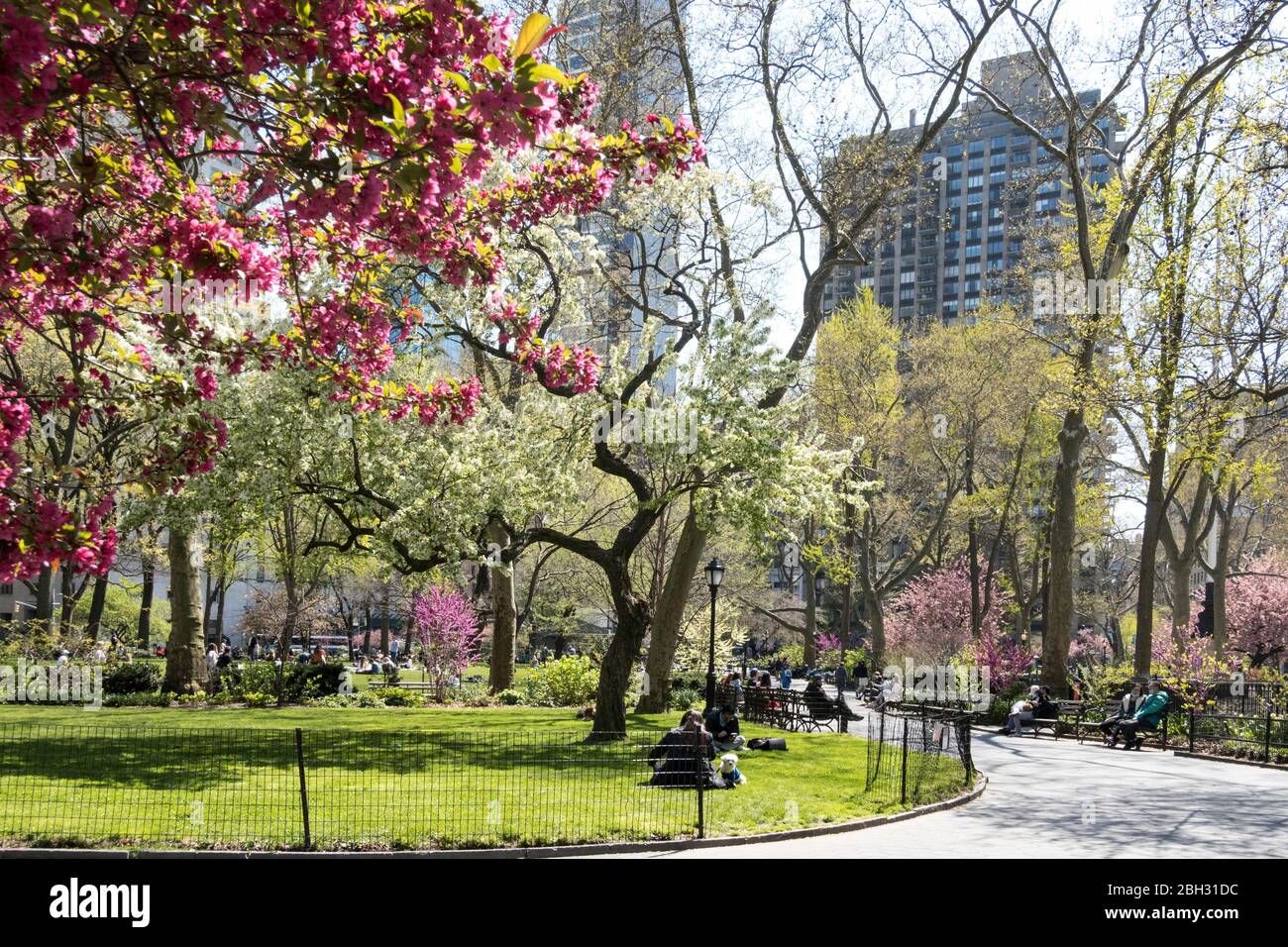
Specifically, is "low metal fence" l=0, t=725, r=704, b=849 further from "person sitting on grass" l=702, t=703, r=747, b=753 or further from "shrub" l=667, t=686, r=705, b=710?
"shrub" l=667, t=686, r=705, b=710

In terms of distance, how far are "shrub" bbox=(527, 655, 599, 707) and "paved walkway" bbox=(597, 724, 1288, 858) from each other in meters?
12.0

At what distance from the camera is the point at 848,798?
1333 cm

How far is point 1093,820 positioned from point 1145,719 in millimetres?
12217

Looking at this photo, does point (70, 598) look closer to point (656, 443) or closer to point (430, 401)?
point (656, 443)

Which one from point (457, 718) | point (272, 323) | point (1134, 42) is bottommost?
point (457, 718)

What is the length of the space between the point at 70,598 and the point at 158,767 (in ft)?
71.4

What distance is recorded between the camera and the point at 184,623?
88.2 feet

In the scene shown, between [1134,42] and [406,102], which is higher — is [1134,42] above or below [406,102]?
above

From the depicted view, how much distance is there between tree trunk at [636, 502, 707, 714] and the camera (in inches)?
981

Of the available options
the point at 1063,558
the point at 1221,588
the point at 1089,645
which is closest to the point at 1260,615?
the point at 1221,588

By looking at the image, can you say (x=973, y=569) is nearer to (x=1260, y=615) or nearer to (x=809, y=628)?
(x=809, y=628)

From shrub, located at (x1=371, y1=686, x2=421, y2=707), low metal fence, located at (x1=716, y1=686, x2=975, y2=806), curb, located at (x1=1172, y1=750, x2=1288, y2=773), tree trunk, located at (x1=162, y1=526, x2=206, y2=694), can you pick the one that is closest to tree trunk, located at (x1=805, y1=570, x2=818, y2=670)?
shrub, located at (x1=371, y1=686, x2=421, y2=707)

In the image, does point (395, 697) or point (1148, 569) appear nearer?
point (1148, 569)

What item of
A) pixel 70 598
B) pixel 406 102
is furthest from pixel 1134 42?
pixel 70 598
